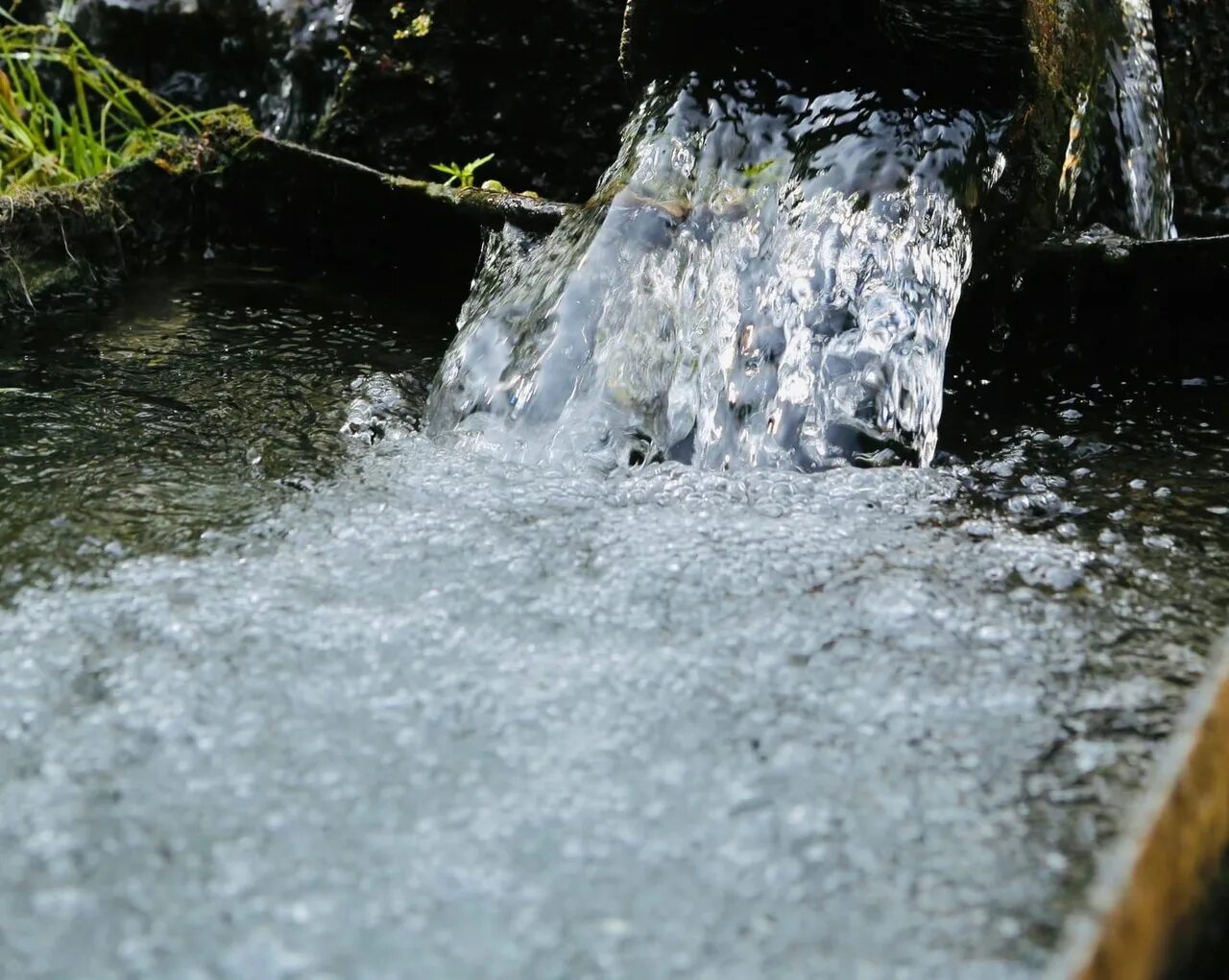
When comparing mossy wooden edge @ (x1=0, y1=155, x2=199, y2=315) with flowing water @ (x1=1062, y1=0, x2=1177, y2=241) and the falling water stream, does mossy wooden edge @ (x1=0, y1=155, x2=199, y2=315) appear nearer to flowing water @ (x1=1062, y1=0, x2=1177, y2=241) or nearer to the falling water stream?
the falling water stream

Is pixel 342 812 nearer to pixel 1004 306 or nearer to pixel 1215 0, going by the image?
pixel 1004 306

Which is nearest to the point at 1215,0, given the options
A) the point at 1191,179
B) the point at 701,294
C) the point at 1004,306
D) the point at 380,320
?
the point at 1191,179

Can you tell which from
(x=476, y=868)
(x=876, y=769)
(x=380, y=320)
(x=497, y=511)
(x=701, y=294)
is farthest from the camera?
(x=380, y=320)

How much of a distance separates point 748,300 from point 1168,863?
181 centimetres

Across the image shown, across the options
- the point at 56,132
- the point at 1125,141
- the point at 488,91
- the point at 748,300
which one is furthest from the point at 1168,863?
the point at 56,132

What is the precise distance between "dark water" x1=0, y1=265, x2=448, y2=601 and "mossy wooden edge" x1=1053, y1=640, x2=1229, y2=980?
4.74 feet

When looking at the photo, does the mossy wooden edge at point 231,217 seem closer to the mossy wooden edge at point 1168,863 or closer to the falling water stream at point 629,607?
the falling water stream at point 629,607

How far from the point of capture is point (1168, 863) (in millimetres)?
907

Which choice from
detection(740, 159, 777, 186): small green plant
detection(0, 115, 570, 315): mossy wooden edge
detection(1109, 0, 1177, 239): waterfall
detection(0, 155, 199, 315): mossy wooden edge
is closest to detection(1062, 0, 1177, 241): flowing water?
detection(1109, 0, 1177, 239): waterfall

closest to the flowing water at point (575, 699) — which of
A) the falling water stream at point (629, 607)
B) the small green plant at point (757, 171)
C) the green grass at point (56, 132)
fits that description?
the falling water stream at point (629, 607)

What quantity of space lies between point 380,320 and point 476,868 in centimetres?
226

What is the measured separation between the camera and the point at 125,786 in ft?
4.32

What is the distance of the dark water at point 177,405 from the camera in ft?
6.53

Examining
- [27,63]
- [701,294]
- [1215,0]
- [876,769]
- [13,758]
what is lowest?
[13,758]
